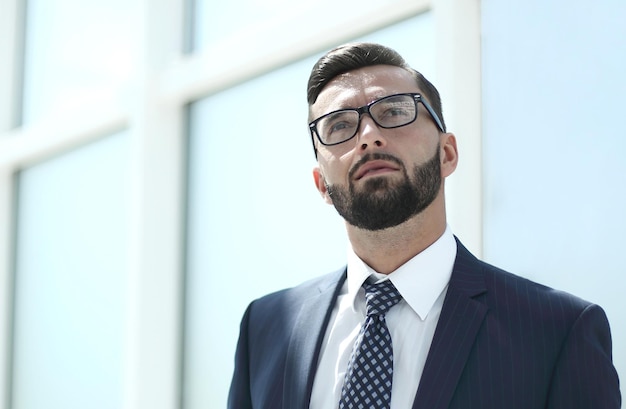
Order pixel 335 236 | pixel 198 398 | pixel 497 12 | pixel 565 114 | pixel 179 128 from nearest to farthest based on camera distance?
pixel 565 114, pixel 497 12, pixel 335 236, pixel 198 398, pixel 179 128

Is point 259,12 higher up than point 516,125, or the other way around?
point 259,12

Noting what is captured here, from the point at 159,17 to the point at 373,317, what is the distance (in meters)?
2.19

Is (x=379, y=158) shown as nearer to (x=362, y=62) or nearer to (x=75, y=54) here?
(x=362, y=62)

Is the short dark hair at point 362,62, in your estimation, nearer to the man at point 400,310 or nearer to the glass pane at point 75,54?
the man at point 400,310

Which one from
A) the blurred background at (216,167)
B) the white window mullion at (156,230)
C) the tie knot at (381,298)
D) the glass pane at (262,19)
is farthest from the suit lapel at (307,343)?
the white window mullion at (156,230)

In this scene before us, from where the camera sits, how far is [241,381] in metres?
1.97

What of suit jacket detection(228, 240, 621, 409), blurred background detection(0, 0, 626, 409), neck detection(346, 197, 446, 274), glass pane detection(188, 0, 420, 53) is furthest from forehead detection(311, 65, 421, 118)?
glass pane detection(188, 0, 420, 53)

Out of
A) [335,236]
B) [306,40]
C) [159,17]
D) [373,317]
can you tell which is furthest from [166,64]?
[373,317]

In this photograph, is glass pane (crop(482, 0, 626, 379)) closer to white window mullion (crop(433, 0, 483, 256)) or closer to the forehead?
white window mullion (crop(433, 0, 483, 256))

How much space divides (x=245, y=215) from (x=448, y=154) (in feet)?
4.80

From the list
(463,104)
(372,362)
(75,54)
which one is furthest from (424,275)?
(75,54)

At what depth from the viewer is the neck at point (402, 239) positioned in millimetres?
1805

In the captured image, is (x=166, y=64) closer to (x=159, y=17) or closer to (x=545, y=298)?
(x=159, y=17)

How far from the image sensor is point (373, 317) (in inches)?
68.7
